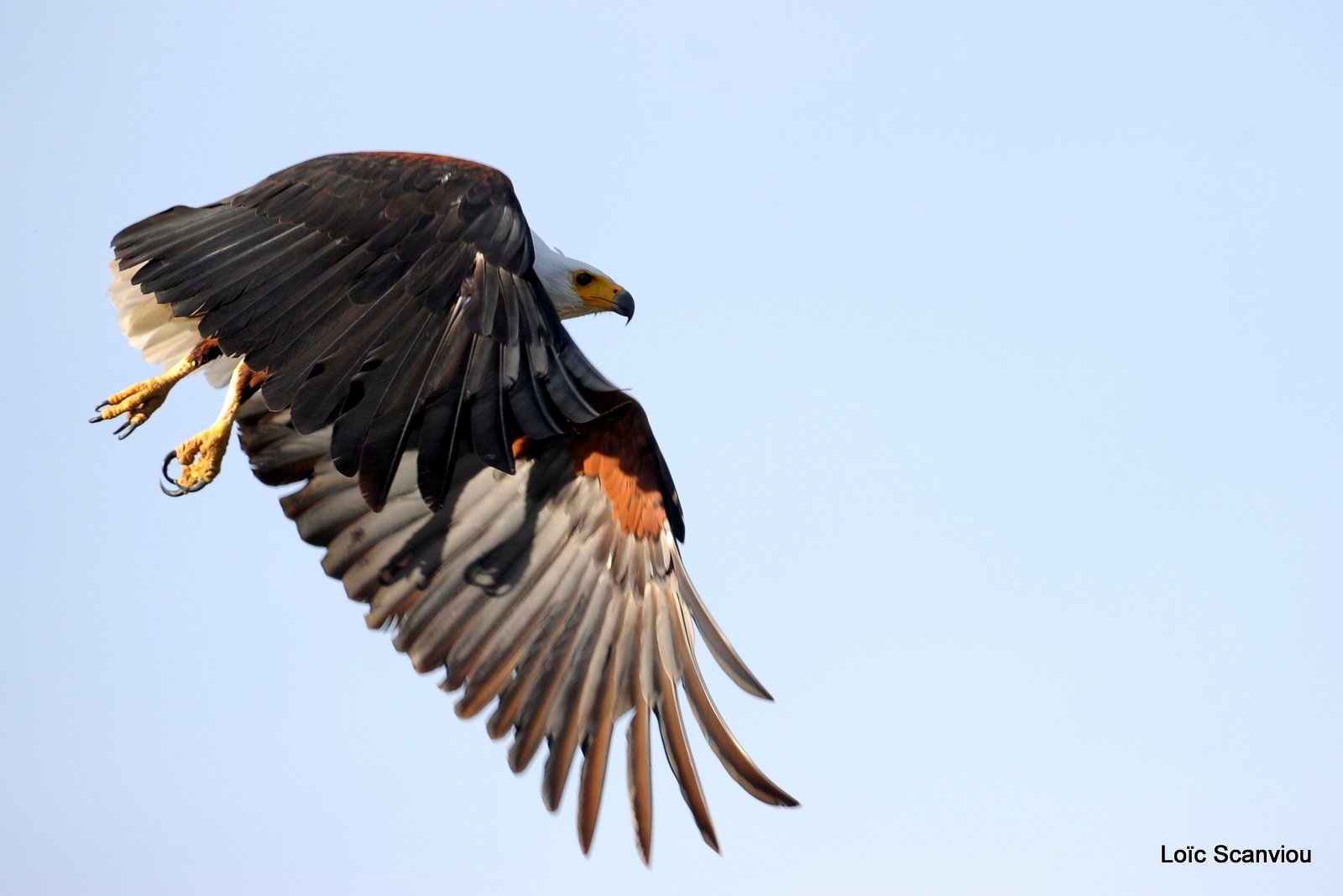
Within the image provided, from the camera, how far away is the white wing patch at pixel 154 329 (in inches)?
277

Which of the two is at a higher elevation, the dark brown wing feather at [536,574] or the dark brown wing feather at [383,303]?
the dark brown wing feather at [383,303]

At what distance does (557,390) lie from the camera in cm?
525

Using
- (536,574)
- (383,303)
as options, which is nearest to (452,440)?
(383,303)

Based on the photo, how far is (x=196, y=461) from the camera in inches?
259

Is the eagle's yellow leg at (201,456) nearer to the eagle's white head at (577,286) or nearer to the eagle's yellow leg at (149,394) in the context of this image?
the eagle's yellow leg at (149,394)

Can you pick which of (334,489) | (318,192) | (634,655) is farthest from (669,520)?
(318,192)

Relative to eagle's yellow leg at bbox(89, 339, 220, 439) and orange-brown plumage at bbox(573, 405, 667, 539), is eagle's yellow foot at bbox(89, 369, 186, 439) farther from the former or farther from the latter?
orange-brown plumage at bbox(573, 405, 667, 539)

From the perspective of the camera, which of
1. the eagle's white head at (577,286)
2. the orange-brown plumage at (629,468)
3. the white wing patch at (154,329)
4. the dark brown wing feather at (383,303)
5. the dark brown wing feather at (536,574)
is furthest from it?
the eagle's white head at (577,286)

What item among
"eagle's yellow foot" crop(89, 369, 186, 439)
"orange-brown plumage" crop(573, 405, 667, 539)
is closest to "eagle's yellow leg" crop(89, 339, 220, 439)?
"eagle's yellow foot" crop(89, 369, 186, 439)

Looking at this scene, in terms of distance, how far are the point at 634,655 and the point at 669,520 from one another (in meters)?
0.64

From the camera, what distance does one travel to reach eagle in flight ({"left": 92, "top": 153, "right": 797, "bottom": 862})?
17.0ft

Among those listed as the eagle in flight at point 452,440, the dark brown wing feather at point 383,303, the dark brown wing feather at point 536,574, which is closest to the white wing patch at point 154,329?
the eagle in flight at point 452,440

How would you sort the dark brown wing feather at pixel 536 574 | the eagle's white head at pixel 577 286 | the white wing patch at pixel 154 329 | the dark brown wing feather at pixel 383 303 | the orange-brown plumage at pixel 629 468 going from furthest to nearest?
the eagle's white head at pixel 577 286, the white wing patch at pixel 154 329, the orange-brown plumage at pixel 629 468, the dark brown wing feather at pixel 536 574, the dark brown wing feather at pixel 383 303

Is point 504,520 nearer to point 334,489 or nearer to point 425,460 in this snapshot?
point 334,489
